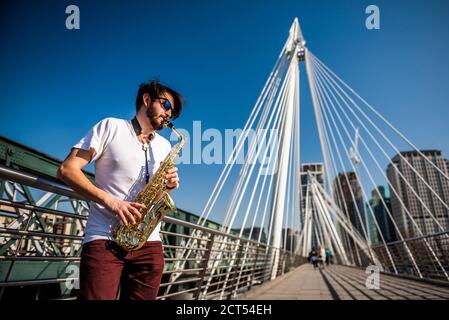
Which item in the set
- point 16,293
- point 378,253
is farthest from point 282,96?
point 16,293

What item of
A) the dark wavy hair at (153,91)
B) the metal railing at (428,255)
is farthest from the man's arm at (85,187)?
the metal railing at (428,255)

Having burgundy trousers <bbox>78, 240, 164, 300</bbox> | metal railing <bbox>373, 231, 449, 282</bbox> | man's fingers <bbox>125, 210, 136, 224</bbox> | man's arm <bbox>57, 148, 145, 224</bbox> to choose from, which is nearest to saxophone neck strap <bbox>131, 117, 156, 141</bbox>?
man's arm <bbox>57, 148, 145, 224</bbox>

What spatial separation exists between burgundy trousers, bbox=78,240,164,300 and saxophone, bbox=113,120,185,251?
45 mm

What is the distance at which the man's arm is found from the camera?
1.33 m

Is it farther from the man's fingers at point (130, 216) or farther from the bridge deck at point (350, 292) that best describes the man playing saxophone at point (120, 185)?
the bridge deck at point (350, 292)

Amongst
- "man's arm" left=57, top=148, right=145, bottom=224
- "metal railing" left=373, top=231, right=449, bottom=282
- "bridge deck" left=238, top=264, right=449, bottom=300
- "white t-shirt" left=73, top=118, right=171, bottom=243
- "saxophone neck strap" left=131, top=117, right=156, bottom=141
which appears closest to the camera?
"man's arm" left=57, top=148, right=145, bottom=224

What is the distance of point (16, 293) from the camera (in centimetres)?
787

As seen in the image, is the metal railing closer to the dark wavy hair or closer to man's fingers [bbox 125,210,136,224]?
the dark wavy hair

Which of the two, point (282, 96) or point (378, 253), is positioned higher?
point (282, 96)

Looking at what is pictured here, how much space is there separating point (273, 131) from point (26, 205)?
10.0 metres

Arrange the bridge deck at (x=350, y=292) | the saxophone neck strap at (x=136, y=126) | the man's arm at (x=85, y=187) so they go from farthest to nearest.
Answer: the bridge deck at (x=350, y=292)
the saxophone neck strap at (x=136, y=126)
the man's arm at (x=85, y=187)

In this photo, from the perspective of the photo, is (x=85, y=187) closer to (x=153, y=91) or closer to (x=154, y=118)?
(x=154, y=118)

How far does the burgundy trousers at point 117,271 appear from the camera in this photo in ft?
4.39
